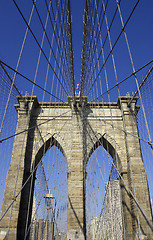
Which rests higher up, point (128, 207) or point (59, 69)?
point (59, 69)

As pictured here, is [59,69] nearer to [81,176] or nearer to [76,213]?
[81,176]

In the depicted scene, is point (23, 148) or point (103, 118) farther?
point (103, 118)

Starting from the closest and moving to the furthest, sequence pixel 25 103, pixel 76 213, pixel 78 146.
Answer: pixel 76 213 → pixel 78 146 → pixel 25 103

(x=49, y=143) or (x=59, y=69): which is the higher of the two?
(x=59, y=69)

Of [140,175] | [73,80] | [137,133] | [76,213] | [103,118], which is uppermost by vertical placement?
[73,80]

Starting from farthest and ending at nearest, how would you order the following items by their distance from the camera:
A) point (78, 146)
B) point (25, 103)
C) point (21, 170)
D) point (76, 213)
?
1. point (25, 103)
2. point (78, 146)
3. point (21, 170)
4. point (76, 213)

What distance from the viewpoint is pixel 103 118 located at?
1149 cm

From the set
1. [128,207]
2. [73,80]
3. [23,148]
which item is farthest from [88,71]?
[128,207]

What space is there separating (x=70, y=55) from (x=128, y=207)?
22.7 ft

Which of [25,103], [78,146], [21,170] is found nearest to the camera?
[21,170]

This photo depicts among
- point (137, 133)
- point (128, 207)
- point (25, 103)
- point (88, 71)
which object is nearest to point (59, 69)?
point (88, 71)

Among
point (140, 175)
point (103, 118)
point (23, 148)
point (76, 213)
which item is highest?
point (103, 118)

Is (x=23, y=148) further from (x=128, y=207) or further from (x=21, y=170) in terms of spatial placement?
(x=128, y=207)

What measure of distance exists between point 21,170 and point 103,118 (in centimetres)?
483
